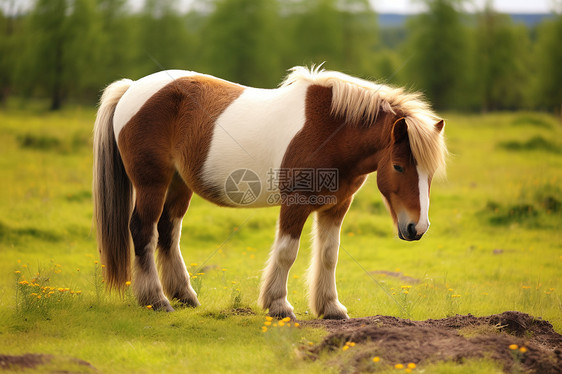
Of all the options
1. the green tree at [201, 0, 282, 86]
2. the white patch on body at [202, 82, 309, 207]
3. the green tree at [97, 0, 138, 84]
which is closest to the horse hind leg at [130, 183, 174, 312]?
the white patch on body at [202, 82, 309, 207]

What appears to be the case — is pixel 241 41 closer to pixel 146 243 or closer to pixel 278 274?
pixel 146 243

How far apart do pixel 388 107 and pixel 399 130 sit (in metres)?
0.45

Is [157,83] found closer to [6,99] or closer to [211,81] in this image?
[211,81]

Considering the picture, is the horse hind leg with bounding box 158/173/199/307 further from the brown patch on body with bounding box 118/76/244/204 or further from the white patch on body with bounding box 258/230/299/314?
the white patch on body with bounding box 258/230/299/314

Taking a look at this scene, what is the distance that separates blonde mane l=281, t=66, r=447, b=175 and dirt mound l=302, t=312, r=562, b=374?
1.44m

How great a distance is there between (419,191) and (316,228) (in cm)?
137

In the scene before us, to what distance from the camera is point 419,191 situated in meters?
4.75

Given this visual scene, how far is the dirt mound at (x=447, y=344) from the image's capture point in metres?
3.96

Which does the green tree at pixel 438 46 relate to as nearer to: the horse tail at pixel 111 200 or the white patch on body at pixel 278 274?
the horse tail at pixel 111 200

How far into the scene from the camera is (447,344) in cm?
419

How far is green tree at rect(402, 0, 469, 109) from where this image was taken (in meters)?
38.8

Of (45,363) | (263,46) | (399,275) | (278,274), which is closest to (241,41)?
(263,46)

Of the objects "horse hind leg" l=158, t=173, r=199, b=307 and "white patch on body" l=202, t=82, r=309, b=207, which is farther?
"horse hind leg" l=158, t=173, r=199, b=307

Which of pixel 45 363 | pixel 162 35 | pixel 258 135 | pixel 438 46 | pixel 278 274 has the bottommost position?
pixel 45 363
